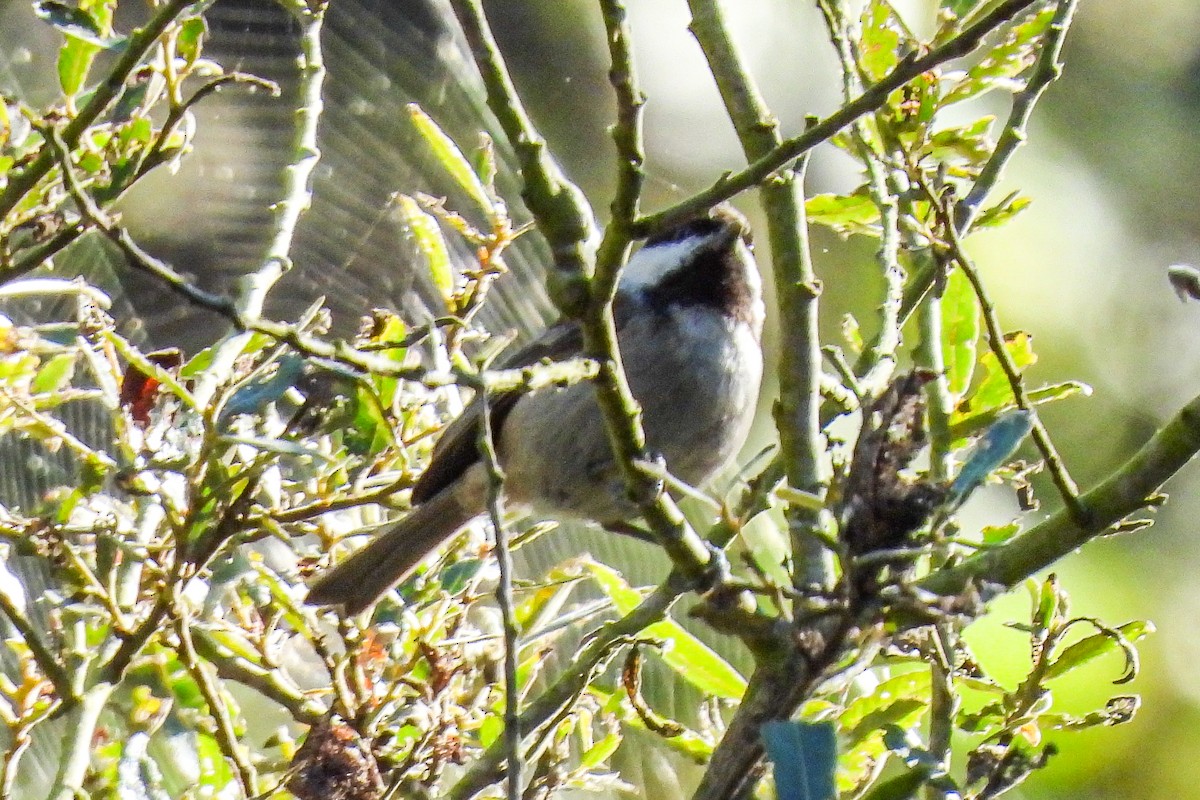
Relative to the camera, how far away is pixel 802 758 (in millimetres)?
985

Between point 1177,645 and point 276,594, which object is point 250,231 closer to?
point 276,594

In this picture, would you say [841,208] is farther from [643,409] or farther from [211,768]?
[211,768]

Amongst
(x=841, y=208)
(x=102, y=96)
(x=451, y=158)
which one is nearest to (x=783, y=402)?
(x=841, y=208)

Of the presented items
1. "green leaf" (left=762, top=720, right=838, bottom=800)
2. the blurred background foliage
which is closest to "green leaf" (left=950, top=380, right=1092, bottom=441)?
"green leaf" (left=762, top=720, right=838, bottom=800)

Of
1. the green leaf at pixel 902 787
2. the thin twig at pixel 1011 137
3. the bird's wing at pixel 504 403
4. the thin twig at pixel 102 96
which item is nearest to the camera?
the green leaf at pixel 902 787

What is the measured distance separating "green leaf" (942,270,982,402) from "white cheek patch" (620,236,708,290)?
25.6 inches

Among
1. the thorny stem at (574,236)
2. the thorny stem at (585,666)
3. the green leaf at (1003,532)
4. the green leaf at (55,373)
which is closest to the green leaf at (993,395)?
the green leaf at (1003,532)

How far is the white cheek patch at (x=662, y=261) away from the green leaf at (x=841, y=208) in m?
0.44

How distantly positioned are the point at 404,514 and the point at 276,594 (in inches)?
25.7

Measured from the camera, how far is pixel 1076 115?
15.5 feet

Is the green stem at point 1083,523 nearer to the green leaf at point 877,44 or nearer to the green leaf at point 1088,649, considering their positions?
the green leaf at point 1088,649

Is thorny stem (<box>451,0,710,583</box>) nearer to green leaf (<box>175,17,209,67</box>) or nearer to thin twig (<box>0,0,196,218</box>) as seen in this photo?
thin twig (<box>0,0,196,218</box>)

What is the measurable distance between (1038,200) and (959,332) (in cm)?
286

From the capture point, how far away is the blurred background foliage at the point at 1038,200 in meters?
3.14
